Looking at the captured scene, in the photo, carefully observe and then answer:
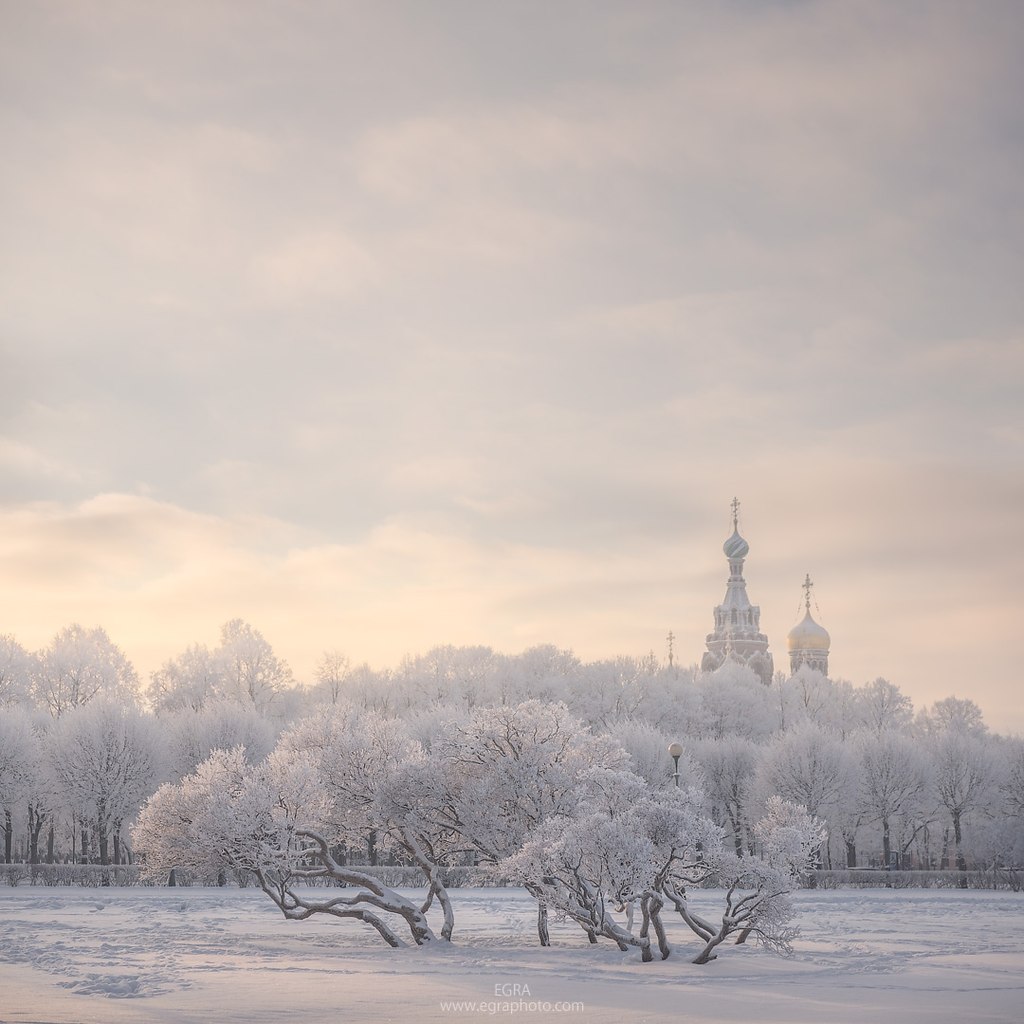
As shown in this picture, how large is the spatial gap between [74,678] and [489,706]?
4523 cm

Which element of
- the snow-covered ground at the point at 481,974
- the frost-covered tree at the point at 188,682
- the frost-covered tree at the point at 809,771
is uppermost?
the frost-covered tree at the point at 188,682

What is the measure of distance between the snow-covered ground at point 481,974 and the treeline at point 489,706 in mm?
25091

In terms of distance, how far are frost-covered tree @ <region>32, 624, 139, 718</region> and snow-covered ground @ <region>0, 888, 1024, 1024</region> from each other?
49067 millimetres

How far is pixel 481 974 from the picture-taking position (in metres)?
32.2

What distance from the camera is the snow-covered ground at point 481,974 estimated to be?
84.3ft

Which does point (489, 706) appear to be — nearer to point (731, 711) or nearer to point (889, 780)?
point (889, 780)

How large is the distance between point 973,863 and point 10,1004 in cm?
8719

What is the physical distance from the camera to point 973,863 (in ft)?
320

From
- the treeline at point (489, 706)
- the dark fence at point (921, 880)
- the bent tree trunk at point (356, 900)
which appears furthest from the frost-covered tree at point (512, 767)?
the dark fence at point (921, 880)

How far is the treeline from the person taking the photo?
7869 centimetres

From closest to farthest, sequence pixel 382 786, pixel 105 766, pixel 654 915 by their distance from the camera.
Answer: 1. pixel 654 915
2. pixel 382 786
3. pixel 105 766

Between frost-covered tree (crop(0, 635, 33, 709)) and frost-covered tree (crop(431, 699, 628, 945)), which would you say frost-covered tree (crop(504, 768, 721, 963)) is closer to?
frost-covered tree (crop(431, 699, 628, 945))

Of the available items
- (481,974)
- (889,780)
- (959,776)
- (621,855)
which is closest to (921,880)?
(889,780)

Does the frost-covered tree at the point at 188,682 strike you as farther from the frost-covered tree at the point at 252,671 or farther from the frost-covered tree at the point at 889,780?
the frost-covered tree at the point at 889,780
